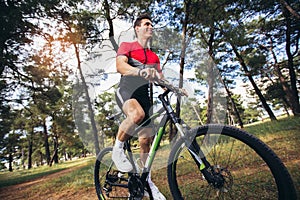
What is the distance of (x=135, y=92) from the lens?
2.54 metres

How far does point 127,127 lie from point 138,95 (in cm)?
46

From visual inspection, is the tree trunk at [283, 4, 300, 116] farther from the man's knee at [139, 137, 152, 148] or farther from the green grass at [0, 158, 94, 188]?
the green grass at [0, 158, 94, 188]

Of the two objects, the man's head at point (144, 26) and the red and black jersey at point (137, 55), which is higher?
the man's head at point (144, 26)

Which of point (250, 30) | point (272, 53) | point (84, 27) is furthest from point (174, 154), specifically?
point (272, 53)

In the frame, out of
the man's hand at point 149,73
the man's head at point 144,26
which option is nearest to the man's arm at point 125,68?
the man's hand at point 149,73

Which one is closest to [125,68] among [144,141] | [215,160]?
[144,141]

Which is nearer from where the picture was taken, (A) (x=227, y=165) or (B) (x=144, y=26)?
(A) (x=227, y=165)

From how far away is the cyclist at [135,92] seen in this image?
2357mm

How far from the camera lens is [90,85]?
3.35 m

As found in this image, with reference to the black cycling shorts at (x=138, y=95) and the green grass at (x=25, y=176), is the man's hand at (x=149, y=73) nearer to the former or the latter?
the black cycling shorts at (x=138, y=95)

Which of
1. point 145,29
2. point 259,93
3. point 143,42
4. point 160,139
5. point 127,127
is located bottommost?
point 160,139

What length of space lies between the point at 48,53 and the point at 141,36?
9.88 meters

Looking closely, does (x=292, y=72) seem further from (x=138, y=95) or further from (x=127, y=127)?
(x=127, y=127)

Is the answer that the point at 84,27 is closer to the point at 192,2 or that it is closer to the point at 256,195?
the point at 192,2
